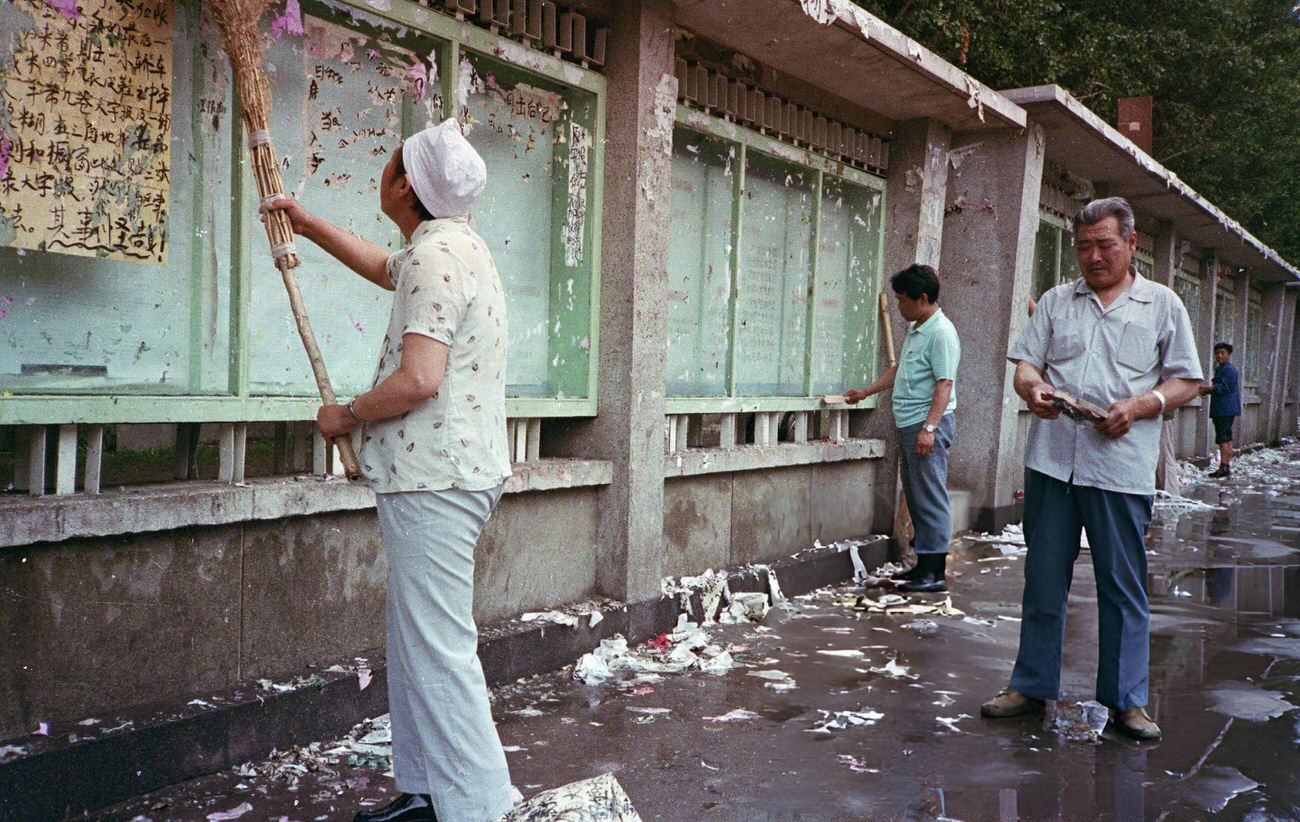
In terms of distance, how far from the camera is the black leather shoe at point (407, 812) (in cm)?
319

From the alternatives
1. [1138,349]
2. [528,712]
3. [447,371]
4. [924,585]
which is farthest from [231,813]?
[924,585]

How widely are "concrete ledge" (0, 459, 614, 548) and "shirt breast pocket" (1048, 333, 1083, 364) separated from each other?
2.94 meters

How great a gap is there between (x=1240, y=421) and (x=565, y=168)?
71.8 ft

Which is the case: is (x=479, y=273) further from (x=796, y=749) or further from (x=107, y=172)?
(x=796, y=749)

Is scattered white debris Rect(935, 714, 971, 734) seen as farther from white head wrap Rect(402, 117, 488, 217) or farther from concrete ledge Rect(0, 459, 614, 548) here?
white head wrap Rect(402, 117, 488, 217)

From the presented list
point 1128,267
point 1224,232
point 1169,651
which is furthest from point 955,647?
point 1224,232

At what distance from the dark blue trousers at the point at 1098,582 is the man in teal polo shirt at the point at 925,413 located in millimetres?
2527

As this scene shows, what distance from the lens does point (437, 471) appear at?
304cm

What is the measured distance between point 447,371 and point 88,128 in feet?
5.09

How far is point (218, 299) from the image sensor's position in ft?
13.4

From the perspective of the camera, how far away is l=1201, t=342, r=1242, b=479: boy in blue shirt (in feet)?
57.3

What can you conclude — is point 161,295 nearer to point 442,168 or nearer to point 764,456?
point 442,168

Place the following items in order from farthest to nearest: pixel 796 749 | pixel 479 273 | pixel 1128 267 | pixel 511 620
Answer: pixel 511 620
pixel 1128 267
pixel 796 749
pixel 479 273

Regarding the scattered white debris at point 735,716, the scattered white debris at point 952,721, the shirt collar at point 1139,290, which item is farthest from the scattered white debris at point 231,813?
the shirt collar at point 1139,290
